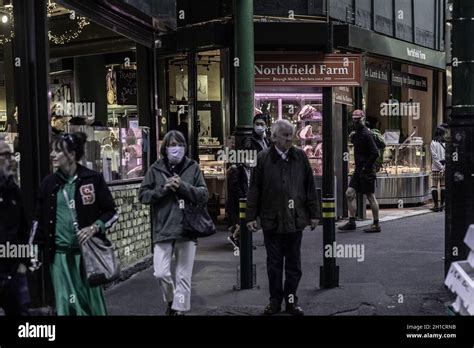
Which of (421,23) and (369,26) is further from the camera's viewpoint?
(421,23)

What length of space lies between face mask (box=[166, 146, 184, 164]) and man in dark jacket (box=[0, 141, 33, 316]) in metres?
1.70

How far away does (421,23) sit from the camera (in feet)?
53.0

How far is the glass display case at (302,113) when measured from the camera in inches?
524

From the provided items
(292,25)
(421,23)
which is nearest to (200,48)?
(292,25)

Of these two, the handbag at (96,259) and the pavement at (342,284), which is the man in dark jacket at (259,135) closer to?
the pavement at (342,284)

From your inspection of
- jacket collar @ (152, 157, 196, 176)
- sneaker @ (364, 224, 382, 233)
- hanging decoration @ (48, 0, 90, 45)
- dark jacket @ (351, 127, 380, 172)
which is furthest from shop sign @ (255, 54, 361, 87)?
hanging decoration @ (48, 0, 90, 45)

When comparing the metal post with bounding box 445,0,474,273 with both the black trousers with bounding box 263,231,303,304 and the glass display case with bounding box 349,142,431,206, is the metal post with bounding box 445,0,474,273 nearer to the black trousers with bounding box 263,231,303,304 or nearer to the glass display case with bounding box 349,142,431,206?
the black trousers with bounding box 263,231,303,304

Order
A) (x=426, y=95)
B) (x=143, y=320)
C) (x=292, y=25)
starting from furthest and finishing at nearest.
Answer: (x=426, y=95) < (x=292, y=25) < (x=143, y=320)

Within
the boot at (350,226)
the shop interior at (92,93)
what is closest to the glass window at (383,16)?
the boot at (350,226)

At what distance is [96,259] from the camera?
494cm

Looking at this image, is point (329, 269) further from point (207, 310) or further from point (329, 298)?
point (207, 310)

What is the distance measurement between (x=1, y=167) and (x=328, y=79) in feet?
16.4

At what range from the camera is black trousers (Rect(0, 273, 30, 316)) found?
15.9ft

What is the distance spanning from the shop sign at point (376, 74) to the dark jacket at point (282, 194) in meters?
8.01
